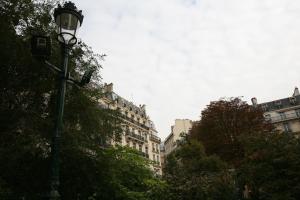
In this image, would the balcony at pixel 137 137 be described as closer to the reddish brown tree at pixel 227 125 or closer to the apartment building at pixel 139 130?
the apartment building at pixel 139 130

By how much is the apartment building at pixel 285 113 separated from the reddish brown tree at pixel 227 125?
69.0 ft

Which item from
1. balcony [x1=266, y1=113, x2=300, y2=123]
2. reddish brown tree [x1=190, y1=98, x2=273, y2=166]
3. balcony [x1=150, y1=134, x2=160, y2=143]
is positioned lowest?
reddish brown tree [x1=190, y1=98, x2=273, y2=166]

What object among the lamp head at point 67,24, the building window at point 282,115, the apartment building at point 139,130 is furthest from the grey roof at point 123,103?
the lamp head at point 67,24

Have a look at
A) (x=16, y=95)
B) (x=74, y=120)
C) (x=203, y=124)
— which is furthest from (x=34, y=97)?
(x=203, y=124)

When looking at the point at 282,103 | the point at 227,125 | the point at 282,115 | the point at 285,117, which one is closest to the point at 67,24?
the point at 227,125

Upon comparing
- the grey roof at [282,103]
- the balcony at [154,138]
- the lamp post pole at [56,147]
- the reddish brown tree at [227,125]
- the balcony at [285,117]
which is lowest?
the lamp post pole at [56,147]

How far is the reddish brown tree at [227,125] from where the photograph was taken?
39.6m

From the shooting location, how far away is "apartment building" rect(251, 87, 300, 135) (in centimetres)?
6262

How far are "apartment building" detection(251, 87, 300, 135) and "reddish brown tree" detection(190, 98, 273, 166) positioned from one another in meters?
21.0

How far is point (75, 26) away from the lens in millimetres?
6832

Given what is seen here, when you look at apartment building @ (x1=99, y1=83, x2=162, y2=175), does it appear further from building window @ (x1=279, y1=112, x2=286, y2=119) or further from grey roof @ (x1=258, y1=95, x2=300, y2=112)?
building window @ (x1=279, y1=112, x2=286, y2=119)

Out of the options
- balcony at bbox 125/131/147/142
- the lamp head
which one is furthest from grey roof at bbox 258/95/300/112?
the lamp head

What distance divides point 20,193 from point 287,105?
6109cm

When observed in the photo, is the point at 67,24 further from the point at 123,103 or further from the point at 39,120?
the point at 123,103
